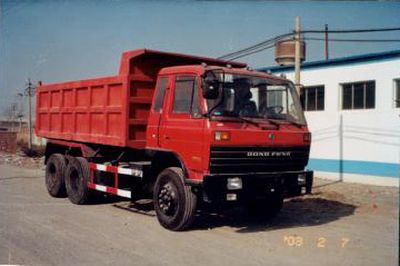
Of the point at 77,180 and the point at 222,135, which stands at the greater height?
the point at 222,135

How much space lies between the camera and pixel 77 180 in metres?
10.5

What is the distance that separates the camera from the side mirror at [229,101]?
7.35m

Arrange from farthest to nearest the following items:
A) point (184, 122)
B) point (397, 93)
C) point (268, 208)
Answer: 1. point (397, 93)
2. point (268, 208)
3. point (184, 122)

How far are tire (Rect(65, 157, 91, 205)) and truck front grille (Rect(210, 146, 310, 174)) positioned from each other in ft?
13.1

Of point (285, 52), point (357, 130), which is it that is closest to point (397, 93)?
point (357, 130)

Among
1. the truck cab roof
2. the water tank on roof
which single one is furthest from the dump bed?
the water tank on roof

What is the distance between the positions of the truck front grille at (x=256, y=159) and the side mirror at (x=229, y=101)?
63 cm

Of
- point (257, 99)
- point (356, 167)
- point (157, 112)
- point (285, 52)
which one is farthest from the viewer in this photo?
point (285, 52)

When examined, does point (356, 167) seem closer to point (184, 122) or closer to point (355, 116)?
point (355, 116)

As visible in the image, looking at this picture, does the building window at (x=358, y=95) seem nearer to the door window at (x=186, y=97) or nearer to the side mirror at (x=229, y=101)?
the side mirror at (x=229, y=101)

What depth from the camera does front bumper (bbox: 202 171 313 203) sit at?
705 cm

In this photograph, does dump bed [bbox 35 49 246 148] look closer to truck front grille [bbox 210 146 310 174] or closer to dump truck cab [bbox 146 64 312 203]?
dump truck cab [bbox 146 64 312 203]

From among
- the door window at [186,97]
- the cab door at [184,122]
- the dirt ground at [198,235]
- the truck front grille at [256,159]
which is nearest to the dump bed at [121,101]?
the cab door at [184,122]

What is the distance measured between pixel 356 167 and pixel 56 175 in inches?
365
